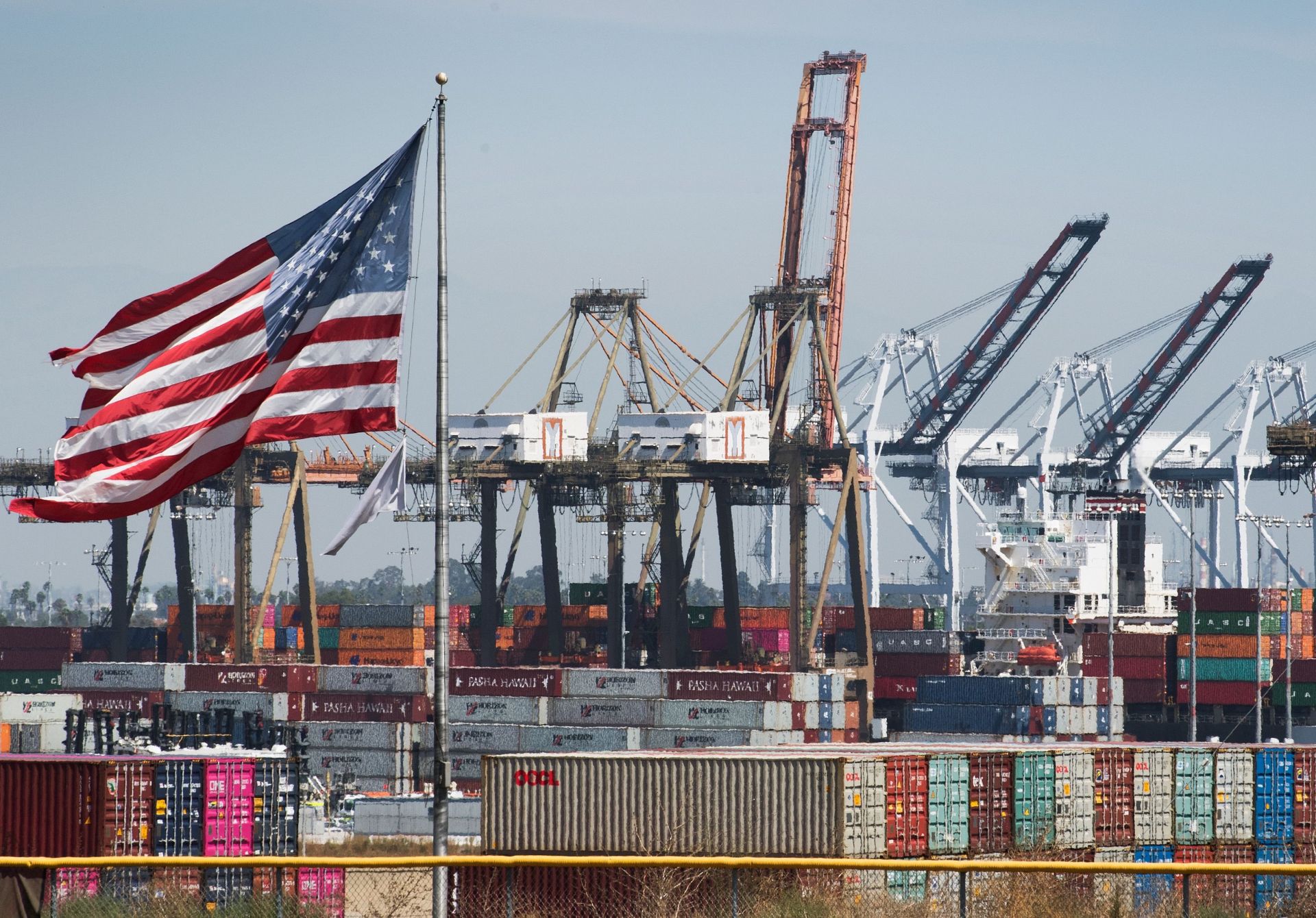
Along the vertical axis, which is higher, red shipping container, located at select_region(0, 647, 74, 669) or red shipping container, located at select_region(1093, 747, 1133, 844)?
red shipping container, located at select_region(1093, 747, 1133, 844)

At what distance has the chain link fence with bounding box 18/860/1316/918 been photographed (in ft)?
59.9

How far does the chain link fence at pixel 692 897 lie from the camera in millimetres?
18250

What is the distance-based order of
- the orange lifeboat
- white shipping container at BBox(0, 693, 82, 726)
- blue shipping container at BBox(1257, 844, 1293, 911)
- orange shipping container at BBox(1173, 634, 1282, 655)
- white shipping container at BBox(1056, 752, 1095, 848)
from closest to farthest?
1. blue shipping container at BBox(1257, 844, 1293, 911)
2. white shipping container at BBox(1056, 752, 1095, 848)
3. white shipping container at BBox(0, 693, 82, 726)
4. orange shipping container at BBox(1173, 634, 1282, 655)
5. the orange lifeboat

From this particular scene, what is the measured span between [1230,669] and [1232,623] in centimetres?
208

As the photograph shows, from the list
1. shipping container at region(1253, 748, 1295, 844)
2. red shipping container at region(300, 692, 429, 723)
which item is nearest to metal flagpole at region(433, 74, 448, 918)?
shipping container at region(1253, 748, 1295, 844)

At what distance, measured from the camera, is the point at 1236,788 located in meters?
32.8

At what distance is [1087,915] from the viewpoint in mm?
18625

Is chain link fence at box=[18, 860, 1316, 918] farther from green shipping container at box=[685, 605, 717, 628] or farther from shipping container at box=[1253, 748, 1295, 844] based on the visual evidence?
green shipping container at box=[685, 605, 717, 628]

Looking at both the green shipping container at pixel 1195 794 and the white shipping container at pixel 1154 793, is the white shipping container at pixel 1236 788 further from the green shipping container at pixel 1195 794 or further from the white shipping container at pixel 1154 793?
the white shipping container at pixel 1154 793

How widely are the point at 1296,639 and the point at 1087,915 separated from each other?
205ft

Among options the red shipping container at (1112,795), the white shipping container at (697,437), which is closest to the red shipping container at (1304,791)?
the red shipping container at (1112,795)

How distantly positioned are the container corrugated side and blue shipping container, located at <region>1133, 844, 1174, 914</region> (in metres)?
4.23

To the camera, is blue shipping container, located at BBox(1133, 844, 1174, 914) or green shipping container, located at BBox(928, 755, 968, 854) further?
green shipping container, located at BBox(928, 755, 968, 854)

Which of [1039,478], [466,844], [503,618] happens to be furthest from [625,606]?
[1039,478]
